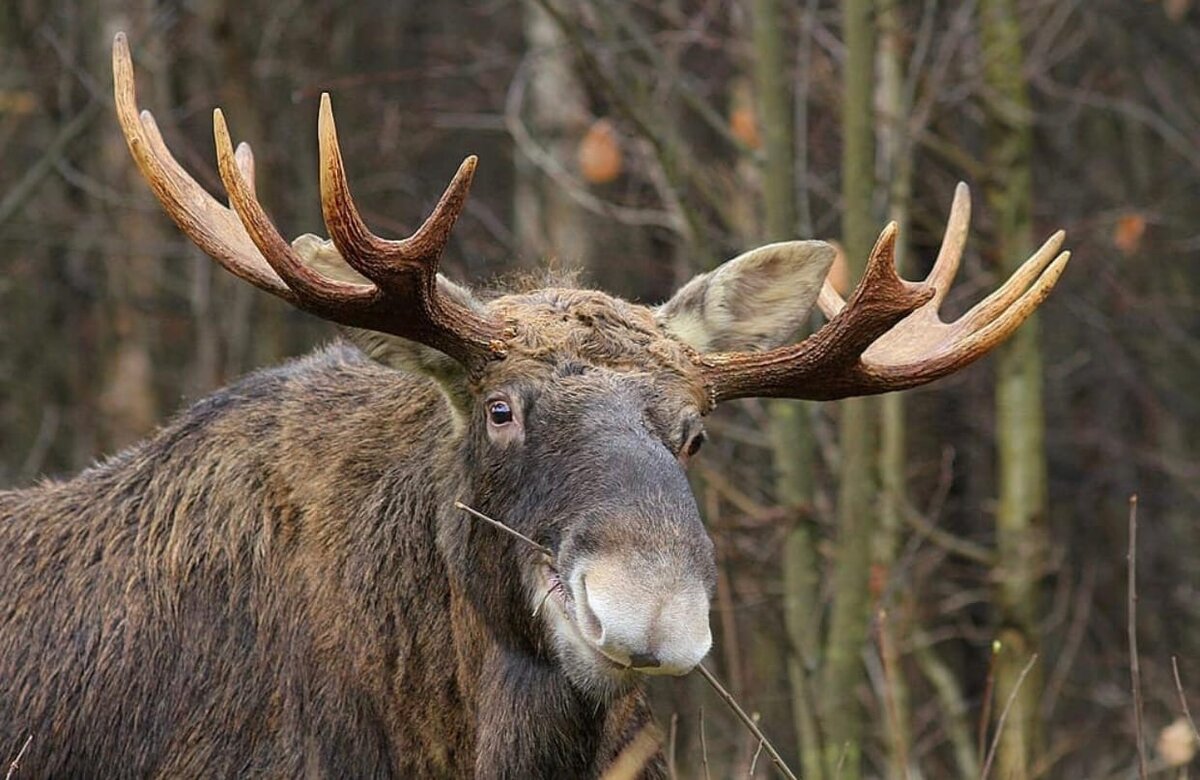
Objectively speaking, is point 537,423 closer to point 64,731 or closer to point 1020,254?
point 64,731

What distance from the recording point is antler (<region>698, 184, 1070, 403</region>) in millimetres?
5523

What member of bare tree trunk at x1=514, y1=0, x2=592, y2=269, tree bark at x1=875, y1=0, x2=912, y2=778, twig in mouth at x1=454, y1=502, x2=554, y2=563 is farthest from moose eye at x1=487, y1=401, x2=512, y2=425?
bare tree trunk at x1=514, y1=0, x2=592, y2=269

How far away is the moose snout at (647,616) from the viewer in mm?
4629

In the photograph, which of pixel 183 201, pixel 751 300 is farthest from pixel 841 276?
pixel 183 201

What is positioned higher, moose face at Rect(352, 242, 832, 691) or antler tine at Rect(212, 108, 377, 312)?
antler tine at Rect(212, 108, 377, 312)

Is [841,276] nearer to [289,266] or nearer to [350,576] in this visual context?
[350,576]

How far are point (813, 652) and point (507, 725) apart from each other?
3340 mm

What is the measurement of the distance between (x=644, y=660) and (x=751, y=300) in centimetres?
173

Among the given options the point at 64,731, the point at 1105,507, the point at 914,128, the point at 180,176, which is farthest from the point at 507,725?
the point at 1105,507

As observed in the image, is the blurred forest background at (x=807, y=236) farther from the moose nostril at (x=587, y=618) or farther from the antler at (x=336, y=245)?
the antler at (x=336, y=245)

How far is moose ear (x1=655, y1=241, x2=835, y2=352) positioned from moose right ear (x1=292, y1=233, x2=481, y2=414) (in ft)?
2.10

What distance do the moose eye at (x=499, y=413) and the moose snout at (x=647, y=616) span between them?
0.74 meters

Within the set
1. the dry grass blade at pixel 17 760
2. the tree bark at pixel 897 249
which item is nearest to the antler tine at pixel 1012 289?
the dry grass blade at pixel 17 760

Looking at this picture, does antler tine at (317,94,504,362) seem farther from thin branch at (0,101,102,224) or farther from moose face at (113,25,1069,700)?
thin branch at (0,101,102,224)
